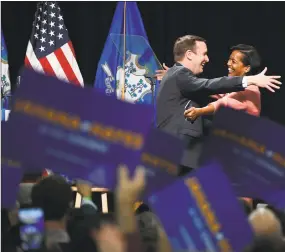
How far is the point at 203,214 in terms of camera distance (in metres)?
2.12

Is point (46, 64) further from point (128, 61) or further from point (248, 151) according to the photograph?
point (248, 151)

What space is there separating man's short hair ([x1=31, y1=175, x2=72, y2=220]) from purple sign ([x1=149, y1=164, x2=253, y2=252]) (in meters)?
0.42

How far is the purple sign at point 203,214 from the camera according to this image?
2.08 meters

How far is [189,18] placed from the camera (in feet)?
23.8

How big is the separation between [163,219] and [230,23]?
531 cm

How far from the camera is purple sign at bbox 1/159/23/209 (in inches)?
93.0

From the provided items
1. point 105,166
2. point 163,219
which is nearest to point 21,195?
point 105,166

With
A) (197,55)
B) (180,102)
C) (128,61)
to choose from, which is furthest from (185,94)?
(128,61)

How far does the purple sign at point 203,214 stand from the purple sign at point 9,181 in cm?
46

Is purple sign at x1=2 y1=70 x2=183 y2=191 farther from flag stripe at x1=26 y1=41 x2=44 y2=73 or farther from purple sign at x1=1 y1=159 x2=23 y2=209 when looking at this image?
flag stripe at x1=26 y1=41 x2=44 y2=73

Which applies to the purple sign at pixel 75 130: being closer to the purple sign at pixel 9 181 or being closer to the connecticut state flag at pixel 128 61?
the purple sign at pixel 9 181

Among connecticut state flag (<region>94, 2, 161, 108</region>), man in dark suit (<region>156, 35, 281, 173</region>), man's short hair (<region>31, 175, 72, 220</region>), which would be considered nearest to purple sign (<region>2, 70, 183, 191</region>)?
man's short hair (<region>31, 175, 72, 220</region>)

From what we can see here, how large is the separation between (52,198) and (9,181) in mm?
164

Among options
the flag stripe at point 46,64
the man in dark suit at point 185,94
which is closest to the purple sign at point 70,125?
the man in dark suit at point 185,94
